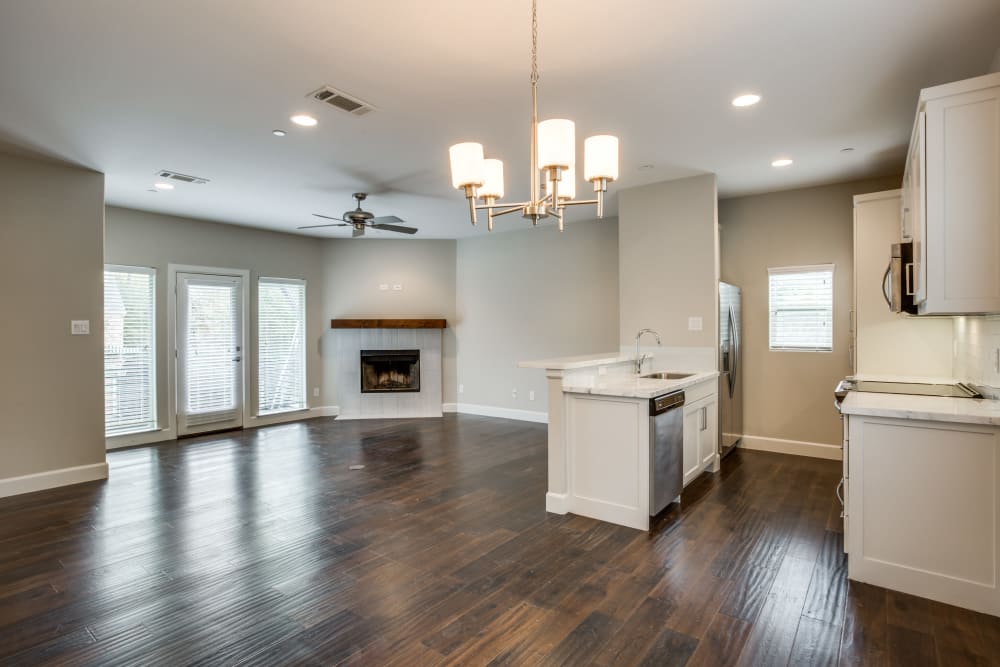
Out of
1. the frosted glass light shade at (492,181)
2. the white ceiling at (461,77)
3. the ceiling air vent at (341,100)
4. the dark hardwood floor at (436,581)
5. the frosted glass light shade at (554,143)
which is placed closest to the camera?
the dark hardwood floor at (436,581)

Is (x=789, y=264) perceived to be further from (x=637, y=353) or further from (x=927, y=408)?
(x=927, y=408)

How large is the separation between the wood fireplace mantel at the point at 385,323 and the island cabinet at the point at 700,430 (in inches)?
168

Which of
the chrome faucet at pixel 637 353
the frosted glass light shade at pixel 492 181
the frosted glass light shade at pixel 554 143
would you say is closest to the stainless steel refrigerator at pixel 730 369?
the chrome faucet at pixel 637 353

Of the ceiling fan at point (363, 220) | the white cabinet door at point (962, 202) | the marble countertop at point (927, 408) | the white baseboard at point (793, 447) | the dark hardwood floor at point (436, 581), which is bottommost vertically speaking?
the dark hardwood floor at point (436, 581)

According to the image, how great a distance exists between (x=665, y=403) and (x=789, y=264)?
2936 millimetres

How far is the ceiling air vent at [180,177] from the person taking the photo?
4611 millimetres

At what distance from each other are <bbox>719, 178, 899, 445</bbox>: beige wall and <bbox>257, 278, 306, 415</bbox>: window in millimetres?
5864

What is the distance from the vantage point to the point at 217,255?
6750 mm

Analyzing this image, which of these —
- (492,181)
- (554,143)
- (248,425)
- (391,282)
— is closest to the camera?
(554,143)

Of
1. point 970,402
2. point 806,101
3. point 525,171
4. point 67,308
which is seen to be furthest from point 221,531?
point 806,101

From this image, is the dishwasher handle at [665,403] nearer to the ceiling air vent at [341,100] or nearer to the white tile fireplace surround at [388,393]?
the ceiling air vent at [341,100]

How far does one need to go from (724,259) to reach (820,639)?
14.0 feet

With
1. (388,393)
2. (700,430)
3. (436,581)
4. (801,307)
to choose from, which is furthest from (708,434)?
(388,393)

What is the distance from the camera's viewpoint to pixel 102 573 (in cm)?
277
